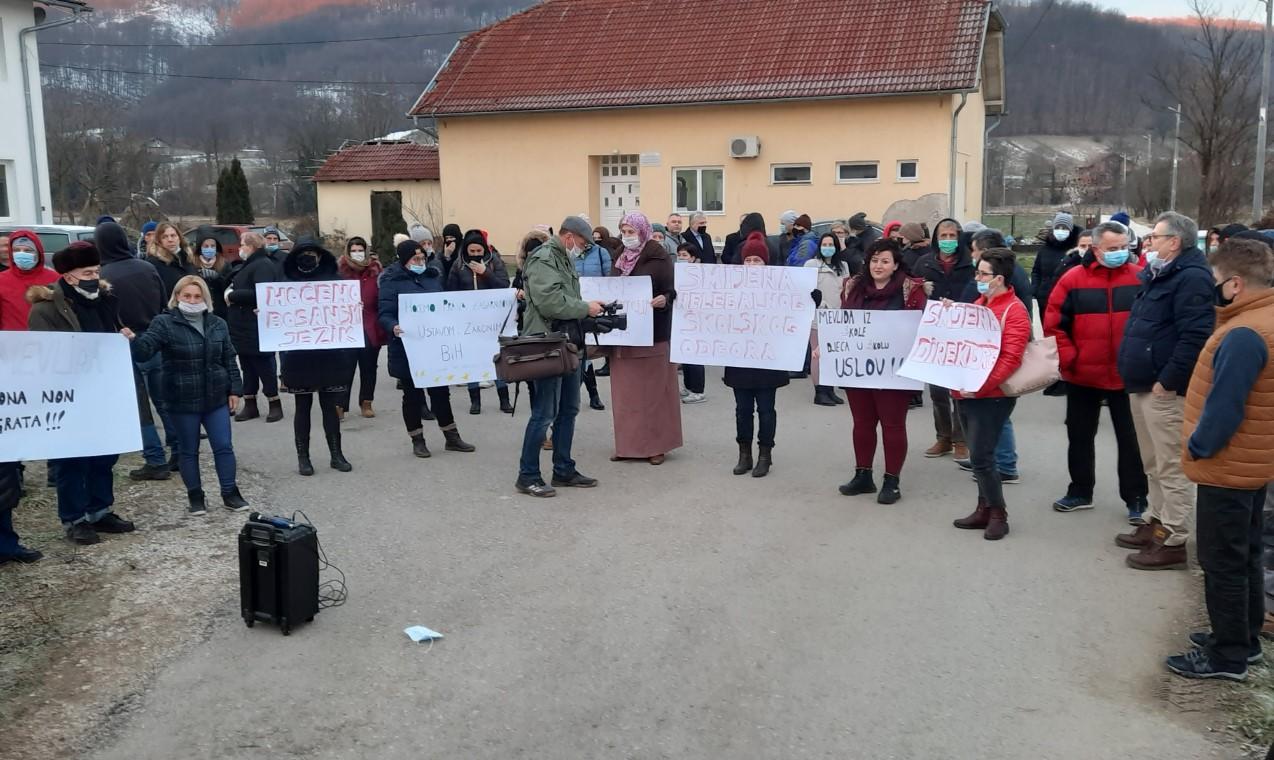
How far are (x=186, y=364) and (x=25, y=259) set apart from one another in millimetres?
1319

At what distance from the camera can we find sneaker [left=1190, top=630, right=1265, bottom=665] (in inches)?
206

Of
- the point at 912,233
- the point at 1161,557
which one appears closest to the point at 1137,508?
the point at 1161,557

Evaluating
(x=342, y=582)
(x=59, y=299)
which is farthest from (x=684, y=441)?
(x=59, y=299)

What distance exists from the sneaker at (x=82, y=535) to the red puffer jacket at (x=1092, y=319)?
6.66m

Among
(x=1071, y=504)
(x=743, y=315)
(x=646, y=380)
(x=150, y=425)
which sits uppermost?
(x=743, y=315)

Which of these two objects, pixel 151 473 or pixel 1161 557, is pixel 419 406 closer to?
pixel 151 473

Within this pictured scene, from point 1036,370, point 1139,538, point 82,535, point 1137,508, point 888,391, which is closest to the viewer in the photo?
point 1139,538

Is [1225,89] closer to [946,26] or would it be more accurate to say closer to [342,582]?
[946,26]

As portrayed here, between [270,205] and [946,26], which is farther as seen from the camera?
[270,205]

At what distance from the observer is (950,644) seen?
5562 mm

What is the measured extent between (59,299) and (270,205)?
6423 centimetres

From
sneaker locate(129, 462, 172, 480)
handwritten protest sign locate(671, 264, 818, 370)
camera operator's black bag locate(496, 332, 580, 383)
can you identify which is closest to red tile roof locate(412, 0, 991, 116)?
handwritten protest sign locate(671, 264, 818, 370)

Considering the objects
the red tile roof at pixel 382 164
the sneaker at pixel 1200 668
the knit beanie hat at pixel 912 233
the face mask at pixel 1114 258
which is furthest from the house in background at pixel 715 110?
the sneaker at pixel 1200 668

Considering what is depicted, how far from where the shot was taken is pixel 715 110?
94.1ft
